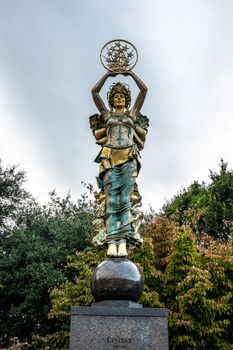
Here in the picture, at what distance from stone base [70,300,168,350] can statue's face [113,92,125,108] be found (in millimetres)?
3833

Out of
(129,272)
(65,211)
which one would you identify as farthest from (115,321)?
(65,211)

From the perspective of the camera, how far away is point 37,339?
15023 mm

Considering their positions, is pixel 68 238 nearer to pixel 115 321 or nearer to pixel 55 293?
pixel 55 293

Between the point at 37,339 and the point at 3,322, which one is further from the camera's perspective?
the point at 3,322

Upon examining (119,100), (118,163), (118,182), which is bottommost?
(118,182)

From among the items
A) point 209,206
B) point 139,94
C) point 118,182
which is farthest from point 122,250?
point 209,206

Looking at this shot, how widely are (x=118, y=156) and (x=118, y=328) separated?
306cm

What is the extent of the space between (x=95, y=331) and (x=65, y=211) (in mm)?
18922

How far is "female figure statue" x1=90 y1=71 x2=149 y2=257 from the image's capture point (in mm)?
7848

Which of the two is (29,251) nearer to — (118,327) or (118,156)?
(118,156)

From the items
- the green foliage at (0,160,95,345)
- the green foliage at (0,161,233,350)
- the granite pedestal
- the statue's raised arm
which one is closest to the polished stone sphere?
the granite pedestal

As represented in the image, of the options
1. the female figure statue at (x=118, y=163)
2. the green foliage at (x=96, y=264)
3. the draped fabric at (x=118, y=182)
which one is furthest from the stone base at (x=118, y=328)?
the green foliage at (x=96, y=264)

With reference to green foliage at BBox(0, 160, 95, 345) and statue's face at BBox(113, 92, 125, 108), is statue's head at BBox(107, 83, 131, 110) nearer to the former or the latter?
statue's face at BBox(113, 92, 125, 108)

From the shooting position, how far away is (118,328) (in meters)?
6.41
